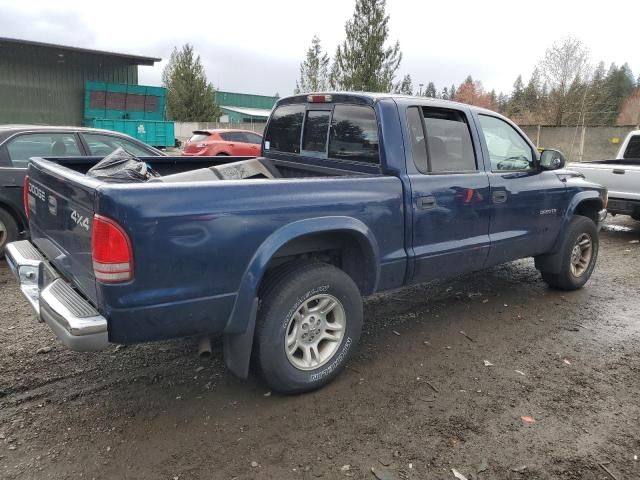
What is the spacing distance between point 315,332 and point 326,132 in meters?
1.73

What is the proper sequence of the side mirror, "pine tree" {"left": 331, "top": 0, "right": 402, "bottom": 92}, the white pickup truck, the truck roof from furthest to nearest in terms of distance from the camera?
"pine tree" {"left": 331, "top": 0, "right": 402, "bottom": 92} → the white pickup truck → the side mirror → the truck roof

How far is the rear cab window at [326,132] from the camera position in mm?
3734

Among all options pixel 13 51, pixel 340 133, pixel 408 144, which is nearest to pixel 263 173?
pixel 340 133

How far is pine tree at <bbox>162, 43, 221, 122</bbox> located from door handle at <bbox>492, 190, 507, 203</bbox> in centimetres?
3922

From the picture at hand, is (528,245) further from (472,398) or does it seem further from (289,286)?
(289,286)

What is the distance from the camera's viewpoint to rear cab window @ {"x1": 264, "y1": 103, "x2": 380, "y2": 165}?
3.73m

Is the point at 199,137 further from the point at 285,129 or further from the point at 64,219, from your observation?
the point at 64,219

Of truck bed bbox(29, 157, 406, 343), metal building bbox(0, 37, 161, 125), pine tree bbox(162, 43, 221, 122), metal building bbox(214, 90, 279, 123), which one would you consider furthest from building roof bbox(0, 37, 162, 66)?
truck bed bbox(29, 157, 406, 343)

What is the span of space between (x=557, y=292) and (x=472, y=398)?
2724mm

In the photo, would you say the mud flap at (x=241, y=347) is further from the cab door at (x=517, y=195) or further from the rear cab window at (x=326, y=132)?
the cab door at (x=517, y=195)

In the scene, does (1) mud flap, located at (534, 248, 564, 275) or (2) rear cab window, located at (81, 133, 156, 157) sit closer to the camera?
(1) mud flap, located at (534, 248, 564, 275)

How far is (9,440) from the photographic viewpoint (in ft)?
8.83

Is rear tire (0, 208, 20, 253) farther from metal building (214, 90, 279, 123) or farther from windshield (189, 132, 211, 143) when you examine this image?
metal building (214, 90, 279, 123)

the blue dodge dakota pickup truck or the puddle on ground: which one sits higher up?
the blue dodge dakota pickup truck
